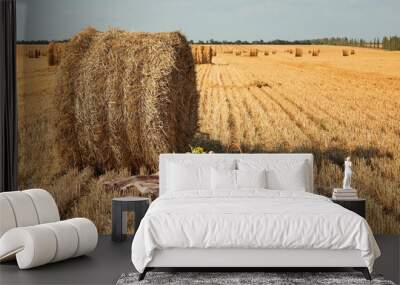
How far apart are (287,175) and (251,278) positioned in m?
1.94

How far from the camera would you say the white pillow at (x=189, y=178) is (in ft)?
23.4

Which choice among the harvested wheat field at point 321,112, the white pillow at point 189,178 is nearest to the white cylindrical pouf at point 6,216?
the white pillow at point 189,178

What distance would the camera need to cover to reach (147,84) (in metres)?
7.49

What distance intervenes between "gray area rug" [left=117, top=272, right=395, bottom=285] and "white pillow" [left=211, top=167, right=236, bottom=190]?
1.53 m

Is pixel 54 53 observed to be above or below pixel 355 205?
above

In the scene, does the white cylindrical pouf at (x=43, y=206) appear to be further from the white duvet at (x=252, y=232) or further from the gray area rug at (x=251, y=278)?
the white duvet at (x=252, y=232)

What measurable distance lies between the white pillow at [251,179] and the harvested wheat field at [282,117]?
1.00m

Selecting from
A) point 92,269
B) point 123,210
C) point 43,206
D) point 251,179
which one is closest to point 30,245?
point 92,269

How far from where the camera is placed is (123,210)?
7145 mm

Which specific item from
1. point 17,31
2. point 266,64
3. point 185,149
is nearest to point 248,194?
point 185,149

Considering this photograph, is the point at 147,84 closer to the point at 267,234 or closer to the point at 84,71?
the point at 84,71

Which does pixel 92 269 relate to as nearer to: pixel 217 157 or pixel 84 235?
pixel 84 235

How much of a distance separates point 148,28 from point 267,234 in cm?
350

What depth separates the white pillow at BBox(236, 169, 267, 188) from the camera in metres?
6.97
